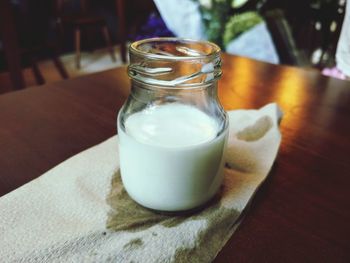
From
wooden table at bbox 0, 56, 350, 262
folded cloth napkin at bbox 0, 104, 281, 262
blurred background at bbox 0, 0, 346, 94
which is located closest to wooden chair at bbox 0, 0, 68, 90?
blurred background at bbox 0, 0, 346, 94

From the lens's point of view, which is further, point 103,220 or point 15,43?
point 15,43

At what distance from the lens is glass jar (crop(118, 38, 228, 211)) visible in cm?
28

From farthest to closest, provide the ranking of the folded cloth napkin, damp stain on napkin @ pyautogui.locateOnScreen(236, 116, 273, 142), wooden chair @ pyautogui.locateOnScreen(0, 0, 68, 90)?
wooden chair @ pyautogui.locateOnScreen(0, 0, 68, 90), damp stain on napkin @ pyautogui.locateOnScreen(236, 116, 273, 142), the folded cloth napkin

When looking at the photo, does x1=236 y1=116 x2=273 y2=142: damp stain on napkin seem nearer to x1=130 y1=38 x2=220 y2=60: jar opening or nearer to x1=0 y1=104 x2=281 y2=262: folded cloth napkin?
x1=0 y1=104 x2=281 y2=262: folded cloth napkin

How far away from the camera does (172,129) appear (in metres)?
0.30

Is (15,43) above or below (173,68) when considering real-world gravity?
below

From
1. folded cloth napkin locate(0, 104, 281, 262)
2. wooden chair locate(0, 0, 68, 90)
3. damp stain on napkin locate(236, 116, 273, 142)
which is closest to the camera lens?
folded cloth napkin locate(0, 104, 281, 262)

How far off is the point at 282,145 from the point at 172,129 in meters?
0.22

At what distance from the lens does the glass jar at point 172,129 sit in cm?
28

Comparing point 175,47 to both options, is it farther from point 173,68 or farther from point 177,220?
point 177,220

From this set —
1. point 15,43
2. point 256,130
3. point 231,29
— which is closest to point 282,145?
point 256,130

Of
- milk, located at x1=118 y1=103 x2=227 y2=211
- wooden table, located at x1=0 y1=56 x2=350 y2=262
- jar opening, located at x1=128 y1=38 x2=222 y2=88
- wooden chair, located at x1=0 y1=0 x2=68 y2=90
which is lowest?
wooden chair, located at x1=0 y1=0 x2=68 y2=90

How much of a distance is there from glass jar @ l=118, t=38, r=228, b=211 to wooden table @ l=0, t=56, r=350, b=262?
0.22ft

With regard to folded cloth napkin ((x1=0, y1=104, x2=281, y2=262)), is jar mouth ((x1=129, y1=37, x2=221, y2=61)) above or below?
above
